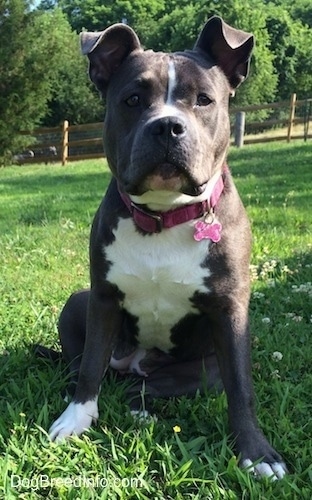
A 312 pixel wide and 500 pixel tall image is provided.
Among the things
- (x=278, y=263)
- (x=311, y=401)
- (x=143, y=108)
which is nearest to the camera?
(x=143, y=108)

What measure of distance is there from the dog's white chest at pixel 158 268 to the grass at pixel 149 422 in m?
0.41

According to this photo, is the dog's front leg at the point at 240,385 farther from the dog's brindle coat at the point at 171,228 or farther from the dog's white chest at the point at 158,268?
the dog's white chest at the point at 158,268

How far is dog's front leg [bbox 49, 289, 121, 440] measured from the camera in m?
2.49

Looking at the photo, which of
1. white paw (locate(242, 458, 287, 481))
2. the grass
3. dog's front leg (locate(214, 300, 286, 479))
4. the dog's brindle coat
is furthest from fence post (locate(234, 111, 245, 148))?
white paw (locate(242, 458, 287, 481))

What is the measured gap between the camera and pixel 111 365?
9.60 feet

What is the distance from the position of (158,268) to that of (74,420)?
2.11 feet

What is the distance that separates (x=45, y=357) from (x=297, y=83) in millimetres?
32843

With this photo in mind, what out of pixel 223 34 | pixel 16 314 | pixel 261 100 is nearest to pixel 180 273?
pixel 223 34

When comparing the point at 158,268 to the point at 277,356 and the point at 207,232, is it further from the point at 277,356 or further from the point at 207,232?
the point at 277,356

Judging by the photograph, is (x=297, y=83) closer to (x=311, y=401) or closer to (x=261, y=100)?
(x=261, y=100)

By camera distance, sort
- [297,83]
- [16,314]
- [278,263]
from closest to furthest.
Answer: [16,314] → [278,263] → [297,83]

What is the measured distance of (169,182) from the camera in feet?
7.49

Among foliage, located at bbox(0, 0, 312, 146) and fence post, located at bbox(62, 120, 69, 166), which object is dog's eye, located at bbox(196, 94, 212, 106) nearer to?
fence post, located at bbox(62, 120, 69, 166)

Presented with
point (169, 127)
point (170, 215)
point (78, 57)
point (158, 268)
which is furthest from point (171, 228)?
point (78, 57)
